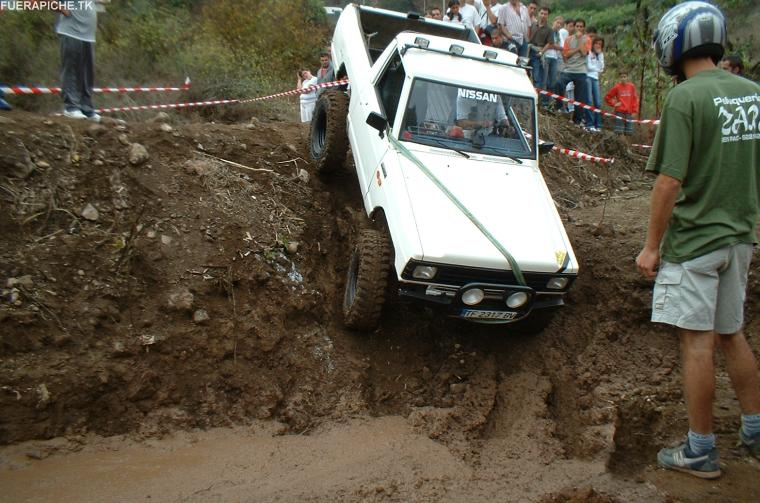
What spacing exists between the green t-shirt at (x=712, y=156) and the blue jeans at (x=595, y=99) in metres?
6.89

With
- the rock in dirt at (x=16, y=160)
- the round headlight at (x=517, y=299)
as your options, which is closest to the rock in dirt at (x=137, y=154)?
the rock in dirt at (x=16, y=160)

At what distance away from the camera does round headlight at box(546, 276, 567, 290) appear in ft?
14.7

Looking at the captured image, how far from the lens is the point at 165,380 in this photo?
4.35 m

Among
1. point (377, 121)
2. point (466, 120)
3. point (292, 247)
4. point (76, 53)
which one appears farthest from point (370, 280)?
point (76, 53)

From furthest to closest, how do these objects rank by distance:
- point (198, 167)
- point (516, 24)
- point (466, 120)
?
point (516, 24) → point (198, 167) → point (466, 120)

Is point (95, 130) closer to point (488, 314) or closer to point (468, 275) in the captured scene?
point (468, 275)

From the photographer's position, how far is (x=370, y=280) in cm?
462

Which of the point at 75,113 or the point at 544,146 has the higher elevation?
the point at 75,113

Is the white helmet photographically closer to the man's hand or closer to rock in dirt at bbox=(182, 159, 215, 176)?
the man's hand

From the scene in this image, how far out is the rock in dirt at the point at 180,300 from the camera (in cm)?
468

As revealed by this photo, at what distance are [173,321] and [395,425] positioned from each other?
5.96 ft

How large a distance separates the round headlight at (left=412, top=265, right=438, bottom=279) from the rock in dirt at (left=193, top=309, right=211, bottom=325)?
65.0 inches

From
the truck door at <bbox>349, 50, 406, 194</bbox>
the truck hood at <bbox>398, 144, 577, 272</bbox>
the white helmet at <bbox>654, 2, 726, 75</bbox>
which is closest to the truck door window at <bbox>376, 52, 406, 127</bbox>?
the truck door at <bbox>349, 50, 406, 194</bbox>

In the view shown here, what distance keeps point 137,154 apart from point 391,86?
7.68 feet
